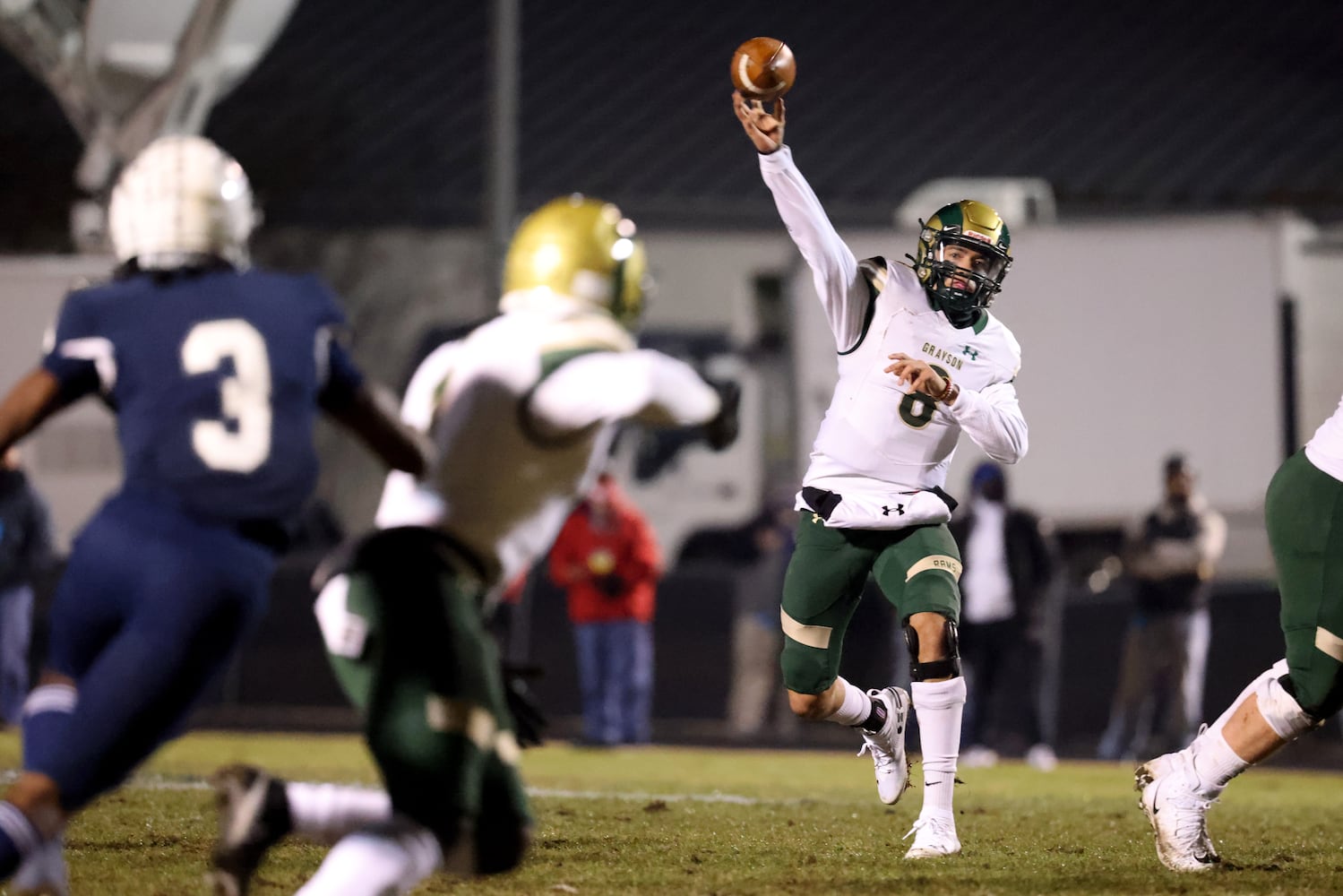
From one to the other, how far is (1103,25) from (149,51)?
10.6 metres

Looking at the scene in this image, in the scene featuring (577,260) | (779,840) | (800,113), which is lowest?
(779,840)

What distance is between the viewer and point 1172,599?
12.7 metres

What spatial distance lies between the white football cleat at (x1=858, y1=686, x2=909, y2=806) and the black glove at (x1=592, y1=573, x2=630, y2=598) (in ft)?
18.8

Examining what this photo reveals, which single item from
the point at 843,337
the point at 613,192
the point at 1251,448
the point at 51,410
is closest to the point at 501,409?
the point at 51,410

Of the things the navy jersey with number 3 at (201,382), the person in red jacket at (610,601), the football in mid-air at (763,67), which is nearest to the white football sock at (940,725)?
the football in mid-air at (763,67)

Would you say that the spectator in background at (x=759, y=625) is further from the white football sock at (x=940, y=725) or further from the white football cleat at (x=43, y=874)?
the white football cleat at (x=43, y=874)

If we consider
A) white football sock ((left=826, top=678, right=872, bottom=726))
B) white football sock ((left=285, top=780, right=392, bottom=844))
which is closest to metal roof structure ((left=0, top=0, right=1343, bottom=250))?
white football sock ((left=826, top=678, right=872, bottom=726))

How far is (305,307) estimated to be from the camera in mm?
4164

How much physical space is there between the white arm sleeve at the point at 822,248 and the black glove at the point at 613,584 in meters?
6.24

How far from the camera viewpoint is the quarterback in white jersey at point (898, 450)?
641 centimetres

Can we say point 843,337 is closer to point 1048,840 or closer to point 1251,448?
point 1048,840

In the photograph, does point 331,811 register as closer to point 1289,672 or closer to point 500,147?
point 1289,672

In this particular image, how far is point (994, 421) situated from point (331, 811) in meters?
2.79

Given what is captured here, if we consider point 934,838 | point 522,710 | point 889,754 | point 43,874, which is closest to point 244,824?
point 43,874
